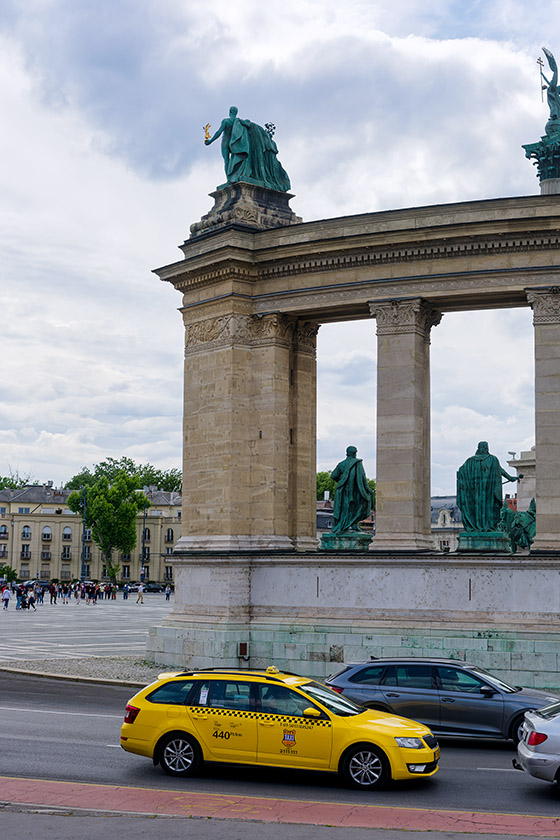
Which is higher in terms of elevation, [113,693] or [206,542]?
[206,542]

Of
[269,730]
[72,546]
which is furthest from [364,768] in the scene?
[72,546]

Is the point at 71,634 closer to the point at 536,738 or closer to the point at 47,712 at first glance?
the point at 47,712

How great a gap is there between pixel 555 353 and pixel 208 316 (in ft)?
33.8

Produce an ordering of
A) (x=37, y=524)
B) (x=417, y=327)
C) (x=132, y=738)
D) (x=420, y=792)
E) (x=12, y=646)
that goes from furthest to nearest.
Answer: (x=37, y=524), (x=12, y=646), (x=417, y=327), (x=132, y=738), (x=420, y=792)

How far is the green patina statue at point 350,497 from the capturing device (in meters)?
30.7

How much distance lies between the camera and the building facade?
157250 mm

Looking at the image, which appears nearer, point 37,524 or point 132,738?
point 132,738

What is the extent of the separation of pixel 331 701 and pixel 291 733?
92 cm

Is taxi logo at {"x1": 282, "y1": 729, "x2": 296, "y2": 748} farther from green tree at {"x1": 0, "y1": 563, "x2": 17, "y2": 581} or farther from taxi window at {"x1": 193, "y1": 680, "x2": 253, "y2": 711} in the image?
green tree at {"x1": 0, "y1": 563, "x2": 17, "y2": 581}

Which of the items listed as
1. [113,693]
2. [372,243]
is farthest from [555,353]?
[113,693]

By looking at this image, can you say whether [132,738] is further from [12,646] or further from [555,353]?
[12,646]

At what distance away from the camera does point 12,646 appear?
134 ft

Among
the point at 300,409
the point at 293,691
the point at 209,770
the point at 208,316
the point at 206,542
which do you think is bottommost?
the point at 209,770

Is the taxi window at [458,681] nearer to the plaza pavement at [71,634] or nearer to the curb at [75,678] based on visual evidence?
the curb at [75,678]
